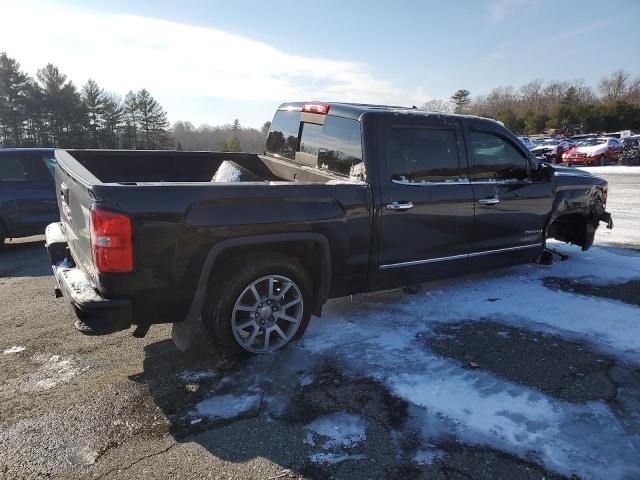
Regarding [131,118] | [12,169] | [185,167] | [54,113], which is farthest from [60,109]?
[185,167]

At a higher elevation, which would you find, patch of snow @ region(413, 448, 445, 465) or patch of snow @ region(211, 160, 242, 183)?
patch of snow @ region(211, 160, 242, 183)

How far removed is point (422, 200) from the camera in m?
4.09

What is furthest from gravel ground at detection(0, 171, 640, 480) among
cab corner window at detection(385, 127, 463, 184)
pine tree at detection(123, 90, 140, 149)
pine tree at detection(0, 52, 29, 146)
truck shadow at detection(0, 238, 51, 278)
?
pine tree at detection(123, 90, 140, 149)

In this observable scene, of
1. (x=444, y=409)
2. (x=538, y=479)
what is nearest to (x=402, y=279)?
(x=444, y=409)

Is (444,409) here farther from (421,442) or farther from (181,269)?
(181,269)

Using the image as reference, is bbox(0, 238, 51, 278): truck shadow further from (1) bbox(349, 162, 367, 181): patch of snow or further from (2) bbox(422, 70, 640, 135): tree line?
(2) bbox(422, 70, 640, 135): tree line

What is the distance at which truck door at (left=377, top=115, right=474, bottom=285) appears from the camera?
394 cm

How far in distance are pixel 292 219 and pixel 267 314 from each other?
0.78 m

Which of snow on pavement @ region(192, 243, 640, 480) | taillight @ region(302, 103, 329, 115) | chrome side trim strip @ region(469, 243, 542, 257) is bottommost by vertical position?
snow on pavement @ region(192, 243, 640, 480)

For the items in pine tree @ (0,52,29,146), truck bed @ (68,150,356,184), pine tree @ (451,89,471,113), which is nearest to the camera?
truck bed @ (68,150,356,184)

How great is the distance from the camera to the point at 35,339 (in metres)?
4.00

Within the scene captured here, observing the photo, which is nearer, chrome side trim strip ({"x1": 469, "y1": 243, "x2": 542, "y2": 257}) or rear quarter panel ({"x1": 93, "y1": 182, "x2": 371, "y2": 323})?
rear quarter panel ({"x1": 93, "y1": 182, "x2": 371, "y2": 323})

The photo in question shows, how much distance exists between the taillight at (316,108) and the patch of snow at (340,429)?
111 inches

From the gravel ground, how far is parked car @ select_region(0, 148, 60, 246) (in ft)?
13.9
